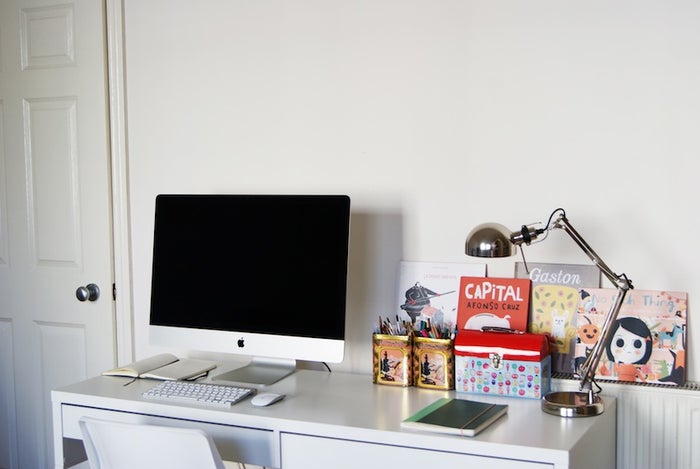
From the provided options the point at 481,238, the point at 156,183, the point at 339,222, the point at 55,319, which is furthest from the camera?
the point at 55,319

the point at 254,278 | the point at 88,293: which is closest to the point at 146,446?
the point at 254,278

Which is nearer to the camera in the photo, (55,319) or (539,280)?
(539,280)

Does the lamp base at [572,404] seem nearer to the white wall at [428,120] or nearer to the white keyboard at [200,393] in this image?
the white wall at [428,120]

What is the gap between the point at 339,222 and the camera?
205 cm

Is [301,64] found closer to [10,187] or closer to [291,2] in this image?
[291,2]

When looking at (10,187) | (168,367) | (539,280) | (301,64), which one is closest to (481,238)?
(539,280)

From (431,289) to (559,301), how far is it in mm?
345

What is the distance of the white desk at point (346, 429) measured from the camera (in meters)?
1.62

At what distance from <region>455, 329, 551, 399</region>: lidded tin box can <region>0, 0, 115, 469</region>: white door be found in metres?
1.27

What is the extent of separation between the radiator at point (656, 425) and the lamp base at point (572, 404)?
0.10m

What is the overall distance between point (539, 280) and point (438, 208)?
333 millimetres

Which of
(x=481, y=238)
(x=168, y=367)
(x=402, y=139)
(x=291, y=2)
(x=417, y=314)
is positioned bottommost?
(x=168, y=367)

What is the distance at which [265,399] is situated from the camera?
1.91 metres

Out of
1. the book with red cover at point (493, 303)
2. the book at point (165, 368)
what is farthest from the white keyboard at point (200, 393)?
the book with red cover at point (493, 303)
